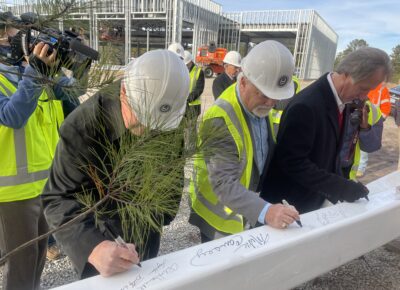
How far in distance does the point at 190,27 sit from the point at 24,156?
40.2 feet

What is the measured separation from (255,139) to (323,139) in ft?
1.48

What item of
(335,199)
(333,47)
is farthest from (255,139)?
(333,47)

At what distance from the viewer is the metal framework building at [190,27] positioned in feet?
2.97

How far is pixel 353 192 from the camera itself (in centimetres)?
188

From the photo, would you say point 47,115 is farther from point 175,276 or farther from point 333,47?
point 333,47

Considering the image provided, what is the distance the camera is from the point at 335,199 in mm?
1927

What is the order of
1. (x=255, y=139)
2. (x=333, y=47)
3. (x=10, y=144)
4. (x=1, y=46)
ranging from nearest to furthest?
1. (x=1, y=46)
2. (x=255, y=139)
3. (x=10, y=144)
4. (x=333, y=47)

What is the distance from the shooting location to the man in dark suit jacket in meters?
1.85

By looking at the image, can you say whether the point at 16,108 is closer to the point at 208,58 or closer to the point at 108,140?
the point at 108,140

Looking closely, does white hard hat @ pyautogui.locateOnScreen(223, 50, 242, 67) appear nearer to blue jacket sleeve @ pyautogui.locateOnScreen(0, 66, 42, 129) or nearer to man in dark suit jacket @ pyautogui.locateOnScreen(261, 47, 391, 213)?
man in dark suit jacket @ pyautogui.locateOnScreen(261, 47, 391, 213)

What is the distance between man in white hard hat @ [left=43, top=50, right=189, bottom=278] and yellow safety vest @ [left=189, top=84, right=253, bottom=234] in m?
0.53
